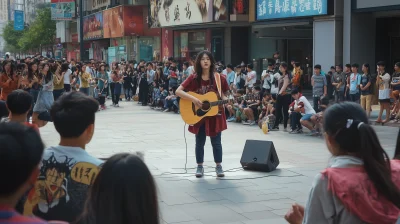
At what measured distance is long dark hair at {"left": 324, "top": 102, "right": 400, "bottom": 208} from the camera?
9.07 ft

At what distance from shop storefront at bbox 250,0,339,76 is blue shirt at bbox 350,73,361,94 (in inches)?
138

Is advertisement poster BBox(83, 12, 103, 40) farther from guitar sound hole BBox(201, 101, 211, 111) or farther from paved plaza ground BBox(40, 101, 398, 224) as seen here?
guitar sound hole BBox(201, 101, 211, 111)

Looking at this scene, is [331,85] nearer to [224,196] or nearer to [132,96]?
[132,96]

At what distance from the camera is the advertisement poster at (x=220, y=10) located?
25.2m

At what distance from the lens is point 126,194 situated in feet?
7.66

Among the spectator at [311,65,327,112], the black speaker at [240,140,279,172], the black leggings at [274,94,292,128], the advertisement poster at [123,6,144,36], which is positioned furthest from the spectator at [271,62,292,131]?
the advertisement poster at [123,6,144,36]

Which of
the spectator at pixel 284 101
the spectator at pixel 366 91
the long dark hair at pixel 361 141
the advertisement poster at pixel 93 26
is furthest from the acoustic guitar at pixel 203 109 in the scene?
the advertisement poster at pixel 93 26

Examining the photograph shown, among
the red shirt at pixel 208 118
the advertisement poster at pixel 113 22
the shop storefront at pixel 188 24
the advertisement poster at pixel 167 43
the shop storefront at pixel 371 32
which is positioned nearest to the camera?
the red shirt at pixel 208 118

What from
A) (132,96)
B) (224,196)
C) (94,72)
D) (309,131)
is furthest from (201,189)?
(132,96)

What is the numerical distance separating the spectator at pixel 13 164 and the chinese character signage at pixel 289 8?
18.6m

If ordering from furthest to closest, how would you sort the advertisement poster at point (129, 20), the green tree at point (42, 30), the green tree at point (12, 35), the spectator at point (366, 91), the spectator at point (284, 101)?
the green tree at point (12, 35), the green tree at point (42, 30), the advertisement poster at point (129, 20), the spectator at point (366, 91), the spectator at point (284, 101)

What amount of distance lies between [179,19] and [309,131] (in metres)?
15.7

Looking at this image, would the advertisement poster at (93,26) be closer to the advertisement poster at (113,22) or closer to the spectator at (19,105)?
the advertisement poster at (113,22)

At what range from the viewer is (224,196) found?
25.0 ft
